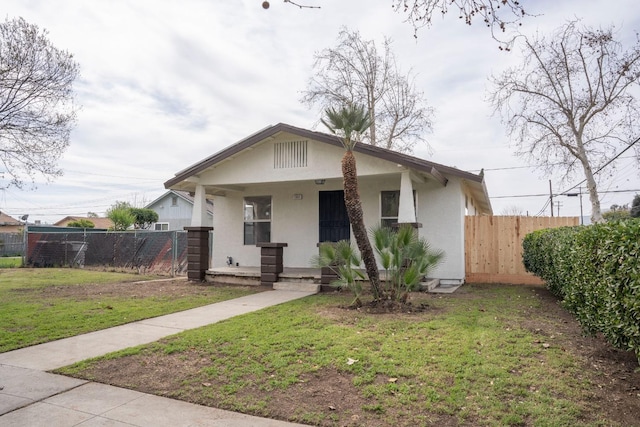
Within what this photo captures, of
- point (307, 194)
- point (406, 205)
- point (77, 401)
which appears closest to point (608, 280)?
point (77, 401)

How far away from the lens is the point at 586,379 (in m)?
3.81

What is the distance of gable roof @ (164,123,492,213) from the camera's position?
376 inches

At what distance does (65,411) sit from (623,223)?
5104 mm

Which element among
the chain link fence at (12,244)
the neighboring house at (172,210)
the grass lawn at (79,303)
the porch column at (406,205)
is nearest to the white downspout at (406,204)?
the porch column at (406,205)

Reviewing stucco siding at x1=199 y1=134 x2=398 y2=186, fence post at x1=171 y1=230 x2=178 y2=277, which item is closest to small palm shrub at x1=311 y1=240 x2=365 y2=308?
stucco siding at x1=199 y1=134 x2=398 y2=186

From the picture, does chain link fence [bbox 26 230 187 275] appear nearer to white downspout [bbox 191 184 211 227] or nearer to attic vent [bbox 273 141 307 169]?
white downspout [bbox 191 184 211 227]

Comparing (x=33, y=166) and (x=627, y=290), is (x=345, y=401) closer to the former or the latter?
(x=627, y=290)

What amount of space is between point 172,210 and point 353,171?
30.1m

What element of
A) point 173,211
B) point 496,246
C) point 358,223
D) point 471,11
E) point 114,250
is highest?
point 173,211

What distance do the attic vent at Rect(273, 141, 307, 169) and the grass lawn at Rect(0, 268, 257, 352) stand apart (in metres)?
3.51

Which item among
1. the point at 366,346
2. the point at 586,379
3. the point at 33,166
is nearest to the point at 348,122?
the point at 366,346

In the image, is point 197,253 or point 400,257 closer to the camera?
point 400,257

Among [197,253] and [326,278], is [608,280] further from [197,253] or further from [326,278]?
[197,253]

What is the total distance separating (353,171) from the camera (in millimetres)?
7523
